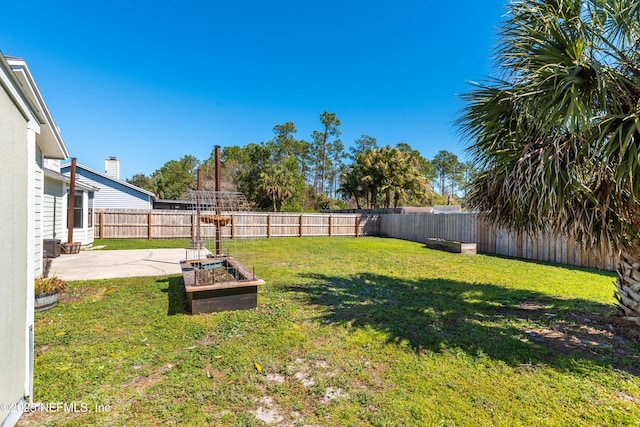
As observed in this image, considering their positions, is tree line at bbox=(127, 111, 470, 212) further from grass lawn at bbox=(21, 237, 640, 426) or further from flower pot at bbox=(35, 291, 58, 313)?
grass lawn at bbox=(21, 237, 640, 426)

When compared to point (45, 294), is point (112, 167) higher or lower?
higher

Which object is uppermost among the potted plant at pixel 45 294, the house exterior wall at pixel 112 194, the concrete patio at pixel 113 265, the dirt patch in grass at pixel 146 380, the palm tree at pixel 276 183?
the palm tree at pixel 276 183

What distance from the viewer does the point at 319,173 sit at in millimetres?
38719

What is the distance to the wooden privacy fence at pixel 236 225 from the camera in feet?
45.4

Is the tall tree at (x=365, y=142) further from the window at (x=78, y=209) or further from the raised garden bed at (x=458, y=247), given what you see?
the window at (x=78, y=209)

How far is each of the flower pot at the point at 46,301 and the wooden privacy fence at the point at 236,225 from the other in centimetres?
736

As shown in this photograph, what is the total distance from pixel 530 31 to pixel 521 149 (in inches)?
51.2

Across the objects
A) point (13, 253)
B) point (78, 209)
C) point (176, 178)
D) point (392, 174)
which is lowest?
point (13, 253)

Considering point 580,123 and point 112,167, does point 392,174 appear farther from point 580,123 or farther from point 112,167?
point 580,123

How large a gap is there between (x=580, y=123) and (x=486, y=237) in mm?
9880

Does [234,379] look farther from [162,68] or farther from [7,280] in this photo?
[162,68]

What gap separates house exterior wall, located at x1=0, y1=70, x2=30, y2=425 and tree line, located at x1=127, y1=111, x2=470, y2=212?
1928cm

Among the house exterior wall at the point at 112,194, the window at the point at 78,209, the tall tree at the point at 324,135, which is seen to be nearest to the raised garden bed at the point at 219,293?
the window at the point at 78,209

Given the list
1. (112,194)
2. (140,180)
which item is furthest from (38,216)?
(140,180)
